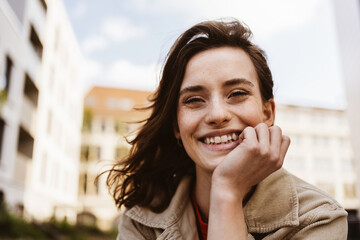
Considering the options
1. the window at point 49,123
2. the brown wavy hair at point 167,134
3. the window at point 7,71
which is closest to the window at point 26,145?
the window at point 49,123

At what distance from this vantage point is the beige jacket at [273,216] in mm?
1736

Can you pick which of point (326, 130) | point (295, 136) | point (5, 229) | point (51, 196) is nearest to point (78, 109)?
point (51, 196)

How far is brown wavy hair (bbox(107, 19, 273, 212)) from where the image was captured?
2.23 meters

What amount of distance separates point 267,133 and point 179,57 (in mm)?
784

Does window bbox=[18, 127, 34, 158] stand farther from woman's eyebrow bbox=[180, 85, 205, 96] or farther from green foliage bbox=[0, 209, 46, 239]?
woman's eyebrow bbox=[180, 85, 205, 96]

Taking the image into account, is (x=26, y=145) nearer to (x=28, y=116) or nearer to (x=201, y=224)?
(x=28, y=116)

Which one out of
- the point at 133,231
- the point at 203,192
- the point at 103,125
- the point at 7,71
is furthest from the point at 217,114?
the point at 103,125

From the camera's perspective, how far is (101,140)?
43500mm

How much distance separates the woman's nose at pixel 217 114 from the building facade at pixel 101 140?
3371cm

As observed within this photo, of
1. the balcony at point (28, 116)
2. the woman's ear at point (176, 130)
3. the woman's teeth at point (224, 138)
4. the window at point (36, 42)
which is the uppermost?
the window at point (36, 42)

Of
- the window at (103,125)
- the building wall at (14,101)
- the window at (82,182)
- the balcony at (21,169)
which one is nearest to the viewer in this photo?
the building wall at (14,101)

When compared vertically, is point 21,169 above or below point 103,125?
below

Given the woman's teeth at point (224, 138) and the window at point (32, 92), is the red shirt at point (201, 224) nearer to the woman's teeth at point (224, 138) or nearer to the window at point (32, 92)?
the woman's teeth at point (224, 138)

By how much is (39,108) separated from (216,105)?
2219 centimetres
